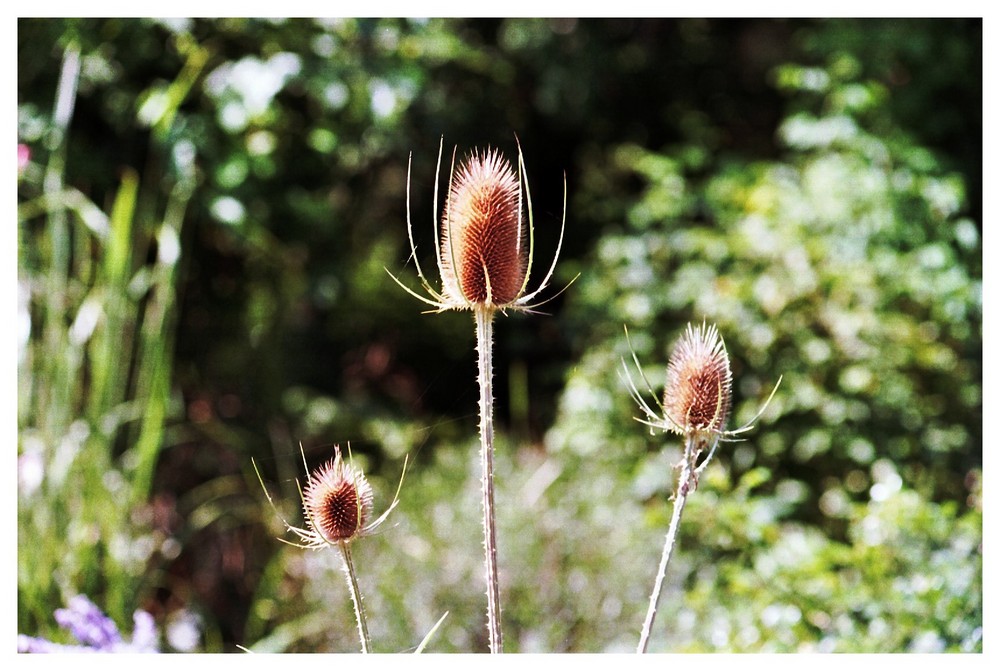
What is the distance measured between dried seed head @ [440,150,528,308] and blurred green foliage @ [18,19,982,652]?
1077mm

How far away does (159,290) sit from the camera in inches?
92.6

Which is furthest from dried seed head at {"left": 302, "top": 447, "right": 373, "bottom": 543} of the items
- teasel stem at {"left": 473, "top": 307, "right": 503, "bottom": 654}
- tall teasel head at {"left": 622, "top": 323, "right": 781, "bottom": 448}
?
tall teasel head at {"left": 622, "top": 323, "right": 781, "bottom": 448}

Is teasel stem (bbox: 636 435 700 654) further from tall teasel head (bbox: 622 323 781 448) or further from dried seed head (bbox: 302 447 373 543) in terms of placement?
dried seed head (bbox: 302 447 373 543)

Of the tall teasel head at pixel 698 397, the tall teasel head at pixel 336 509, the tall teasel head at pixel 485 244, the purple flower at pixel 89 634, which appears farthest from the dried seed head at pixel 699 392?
the purple flower at pixel 89 634

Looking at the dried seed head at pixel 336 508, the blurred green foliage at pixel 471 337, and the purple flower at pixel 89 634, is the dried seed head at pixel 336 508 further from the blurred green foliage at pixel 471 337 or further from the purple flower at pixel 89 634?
the blurred green foliage at pixel 471 337

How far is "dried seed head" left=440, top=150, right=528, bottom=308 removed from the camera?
83cm

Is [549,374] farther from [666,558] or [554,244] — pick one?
[666,558]

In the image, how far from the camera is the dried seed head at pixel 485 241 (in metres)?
0.83

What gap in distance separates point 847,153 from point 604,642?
156 cm

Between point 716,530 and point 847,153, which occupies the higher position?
point 847,153

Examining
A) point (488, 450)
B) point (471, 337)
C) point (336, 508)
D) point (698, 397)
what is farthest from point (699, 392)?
point (471, 337)

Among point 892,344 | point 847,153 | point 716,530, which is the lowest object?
point 716,530

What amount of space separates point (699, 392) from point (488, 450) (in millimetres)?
200

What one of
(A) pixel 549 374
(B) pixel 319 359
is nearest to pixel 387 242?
(B) pixel 319 359
